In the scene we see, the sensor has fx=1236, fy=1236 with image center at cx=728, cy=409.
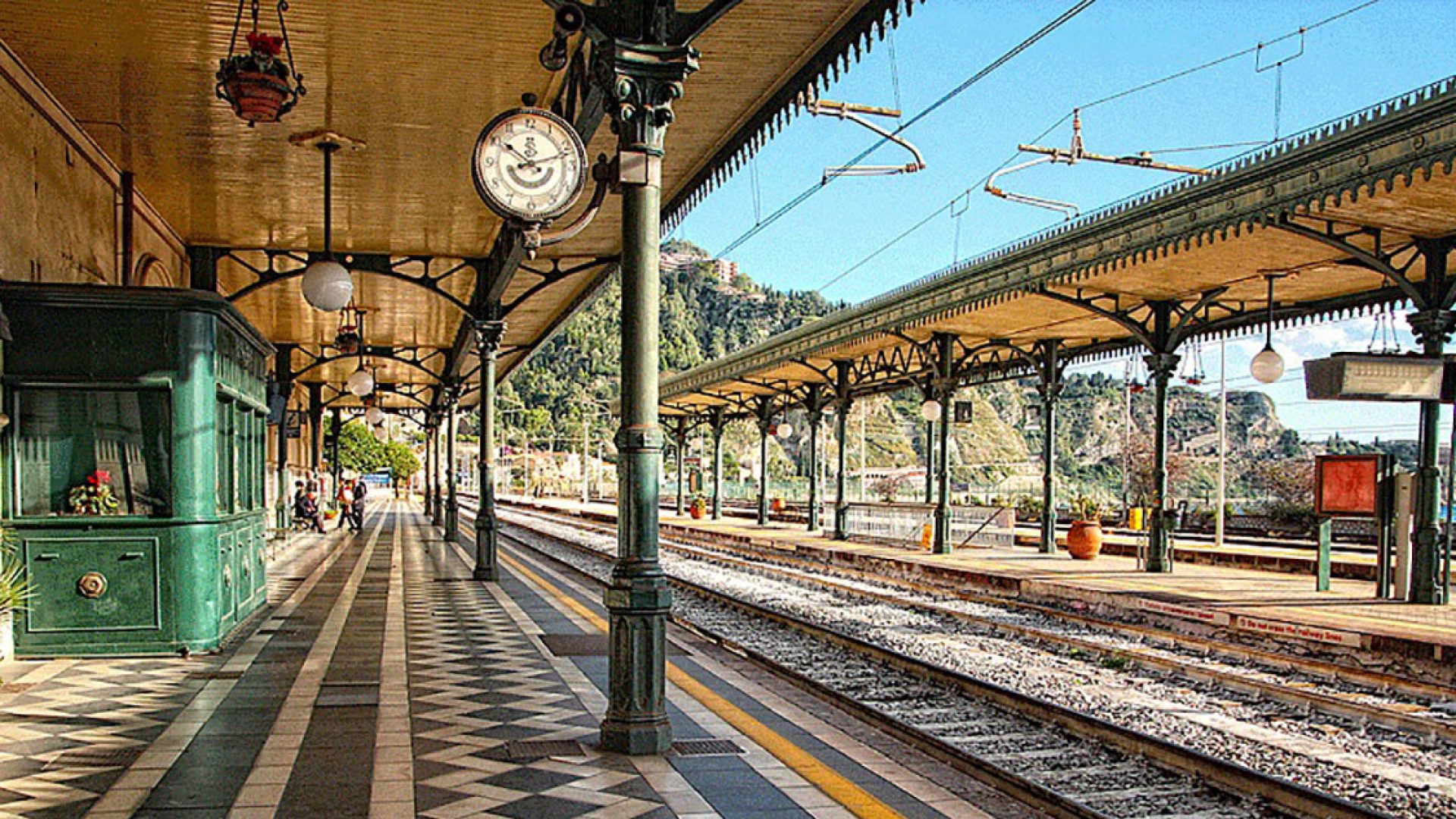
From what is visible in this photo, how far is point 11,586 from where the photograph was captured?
320 inches

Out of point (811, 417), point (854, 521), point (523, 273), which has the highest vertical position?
point (523, 273)

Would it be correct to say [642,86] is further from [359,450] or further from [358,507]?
[359,450]

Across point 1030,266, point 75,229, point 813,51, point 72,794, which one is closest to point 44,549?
point 75,229

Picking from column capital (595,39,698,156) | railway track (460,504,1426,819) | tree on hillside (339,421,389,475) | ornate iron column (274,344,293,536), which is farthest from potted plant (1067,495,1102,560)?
tree on hillside (339,421,389,475)

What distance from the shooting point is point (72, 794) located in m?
5.21

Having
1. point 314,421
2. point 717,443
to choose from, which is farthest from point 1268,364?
point 314,421

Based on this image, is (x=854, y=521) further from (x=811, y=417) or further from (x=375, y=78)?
(x=375, y=78)

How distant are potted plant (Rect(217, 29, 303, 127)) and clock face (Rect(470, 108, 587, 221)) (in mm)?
1280

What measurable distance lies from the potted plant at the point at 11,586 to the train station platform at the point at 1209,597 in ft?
34.8

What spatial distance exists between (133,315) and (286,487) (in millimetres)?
18026

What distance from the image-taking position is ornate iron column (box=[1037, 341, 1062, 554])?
22.6 metres

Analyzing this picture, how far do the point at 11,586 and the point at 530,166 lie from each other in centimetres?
457

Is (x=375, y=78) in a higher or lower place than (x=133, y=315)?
higher

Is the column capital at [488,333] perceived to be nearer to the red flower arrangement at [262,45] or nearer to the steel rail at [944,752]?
the steel rail at [944,752]
